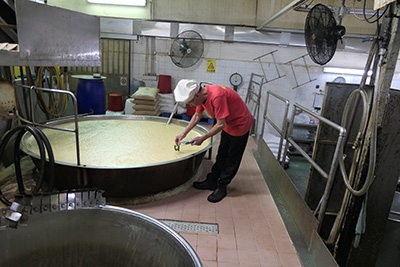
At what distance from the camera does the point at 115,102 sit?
5.39 meters

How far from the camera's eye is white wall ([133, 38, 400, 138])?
573 centimetres

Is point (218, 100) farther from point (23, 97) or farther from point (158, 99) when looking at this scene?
point (158, 99)

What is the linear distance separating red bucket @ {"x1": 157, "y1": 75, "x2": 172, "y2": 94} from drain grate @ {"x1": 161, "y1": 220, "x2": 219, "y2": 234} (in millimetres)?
3840

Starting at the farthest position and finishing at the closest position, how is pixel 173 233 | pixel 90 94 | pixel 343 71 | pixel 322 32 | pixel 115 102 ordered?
pixel 343 71 → pixel 115 102 → pixel 90 94 → pixel 322 32 → pixel 173 233

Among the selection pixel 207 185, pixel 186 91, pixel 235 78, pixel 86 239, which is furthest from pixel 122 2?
pixel 86 239

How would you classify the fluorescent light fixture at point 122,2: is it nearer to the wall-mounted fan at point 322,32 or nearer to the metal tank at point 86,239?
the wall-mounted fan at point 322,32

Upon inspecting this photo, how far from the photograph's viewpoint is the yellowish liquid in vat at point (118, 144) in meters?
2.57

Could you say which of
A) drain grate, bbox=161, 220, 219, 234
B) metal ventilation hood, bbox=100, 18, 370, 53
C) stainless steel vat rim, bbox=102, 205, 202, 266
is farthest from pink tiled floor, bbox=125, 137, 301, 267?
metal ventilation hood, bbox=100, 18, 370, 53

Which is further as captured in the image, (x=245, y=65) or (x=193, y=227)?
(x=245, y=65)

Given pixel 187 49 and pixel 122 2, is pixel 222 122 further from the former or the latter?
pixel 122 2

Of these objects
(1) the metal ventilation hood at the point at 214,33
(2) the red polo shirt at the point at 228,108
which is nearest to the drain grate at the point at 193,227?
(2) the red polo shirt at the point at 228,108

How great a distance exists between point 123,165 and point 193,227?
0.84 m

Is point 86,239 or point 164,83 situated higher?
point 164,83

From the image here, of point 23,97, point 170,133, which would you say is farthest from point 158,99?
point 23,97
